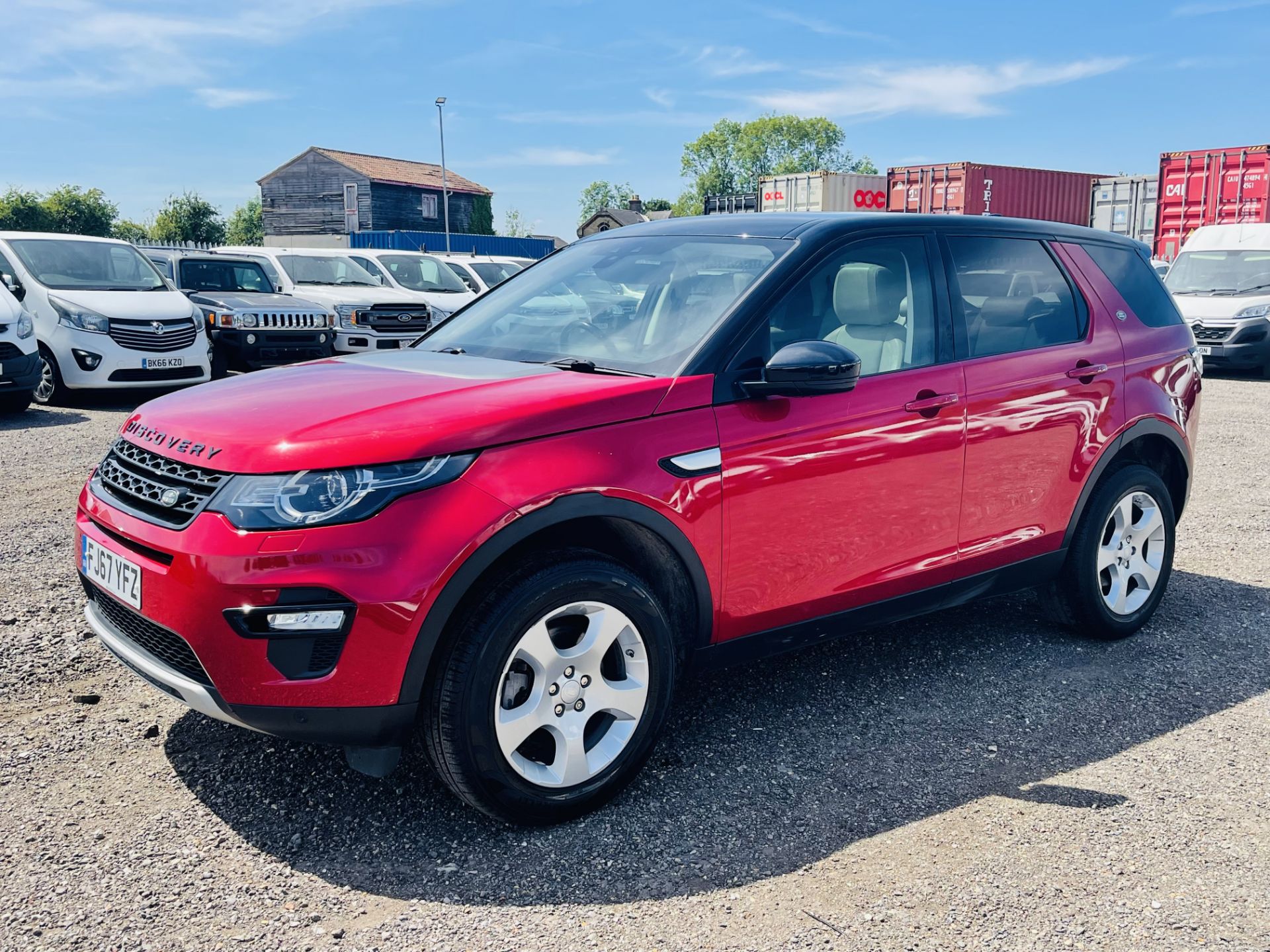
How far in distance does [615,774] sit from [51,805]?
5.35ft

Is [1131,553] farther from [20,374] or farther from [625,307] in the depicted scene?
[20,374]

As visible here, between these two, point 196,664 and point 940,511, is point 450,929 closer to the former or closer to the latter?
point 196,664

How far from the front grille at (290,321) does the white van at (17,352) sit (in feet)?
9.79

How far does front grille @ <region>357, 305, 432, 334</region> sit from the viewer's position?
47.6ft

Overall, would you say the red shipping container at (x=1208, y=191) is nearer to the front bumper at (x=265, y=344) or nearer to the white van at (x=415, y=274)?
the white van at (x=415, y=274)

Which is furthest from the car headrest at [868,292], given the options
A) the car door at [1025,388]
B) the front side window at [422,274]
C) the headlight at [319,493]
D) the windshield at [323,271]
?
the front side window at [422,274]

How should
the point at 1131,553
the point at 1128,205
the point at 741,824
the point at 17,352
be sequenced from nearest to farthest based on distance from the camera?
1. the point at 741,824
2. the point at 1131,553
3. the point at 17,352
4. the point at 1128,205

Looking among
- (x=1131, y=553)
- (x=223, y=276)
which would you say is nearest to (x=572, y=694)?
(x=1131, y=553)

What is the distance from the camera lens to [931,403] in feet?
12.5

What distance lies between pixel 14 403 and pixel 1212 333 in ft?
51.0

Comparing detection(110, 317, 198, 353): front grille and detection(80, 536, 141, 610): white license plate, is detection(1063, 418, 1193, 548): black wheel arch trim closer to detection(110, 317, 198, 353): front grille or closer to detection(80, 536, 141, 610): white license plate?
detection(80, 536, 141, 610): white license plate

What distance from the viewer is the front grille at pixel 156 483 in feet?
9.20

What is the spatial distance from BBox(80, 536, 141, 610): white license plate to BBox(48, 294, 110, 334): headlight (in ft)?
30.2

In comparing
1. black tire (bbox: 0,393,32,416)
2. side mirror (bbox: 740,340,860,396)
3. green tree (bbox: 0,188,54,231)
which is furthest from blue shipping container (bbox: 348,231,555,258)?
side mirror (bbox: 740,340,860,396)
